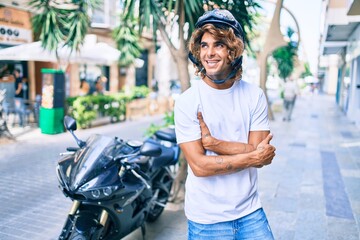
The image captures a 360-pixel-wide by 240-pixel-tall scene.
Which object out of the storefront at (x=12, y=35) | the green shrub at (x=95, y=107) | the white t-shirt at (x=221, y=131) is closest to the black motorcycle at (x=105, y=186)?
the white t-shirt at (x=221, y=131)

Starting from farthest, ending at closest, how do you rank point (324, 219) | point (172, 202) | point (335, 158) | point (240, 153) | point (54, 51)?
point (54, 51), point (335, 158), point (172, 202), point (324, 219), point (240, 153)

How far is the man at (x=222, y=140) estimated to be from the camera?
6.27 feet

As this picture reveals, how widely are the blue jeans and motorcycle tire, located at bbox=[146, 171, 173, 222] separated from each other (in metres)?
2.24

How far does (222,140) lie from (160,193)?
2.51 metres

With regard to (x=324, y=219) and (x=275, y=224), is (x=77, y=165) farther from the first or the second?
(x=324, y=219)

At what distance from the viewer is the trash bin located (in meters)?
→ 9.95

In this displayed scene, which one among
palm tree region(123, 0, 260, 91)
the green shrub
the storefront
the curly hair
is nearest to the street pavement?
the green shrub

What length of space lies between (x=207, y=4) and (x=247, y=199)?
3.22m

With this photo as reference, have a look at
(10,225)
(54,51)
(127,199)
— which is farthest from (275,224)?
(54,51)

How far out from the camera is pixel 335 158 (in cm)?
809

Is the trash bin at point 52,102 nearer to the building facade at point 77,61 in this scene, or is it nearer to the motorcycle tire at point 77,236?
the building facade at point 77,61

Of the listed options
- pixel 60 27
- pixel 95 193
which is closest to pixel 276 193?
pixel 95 193

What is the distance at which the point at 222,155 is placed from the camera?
192 centimetres

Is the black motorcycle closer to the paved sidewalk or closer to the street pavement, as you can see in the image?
the street pavement
